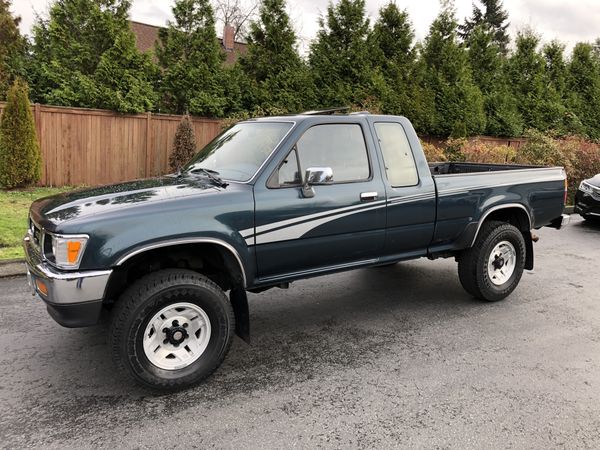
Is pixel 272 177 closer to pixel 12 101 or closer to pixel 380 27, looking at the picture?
pixel 12 101

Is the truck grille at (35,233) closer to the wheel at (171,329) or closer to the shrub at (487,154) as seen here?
the wheel at (171,329)

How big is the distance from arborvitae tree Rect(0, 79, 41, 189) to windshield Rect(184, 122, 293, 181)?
8106 mm

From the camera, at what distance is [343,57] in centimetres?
1507

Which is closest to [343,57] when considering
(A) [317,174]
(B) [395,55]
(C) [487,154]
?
(B) [395,55]

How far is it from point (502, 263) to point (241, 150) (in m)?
3.20

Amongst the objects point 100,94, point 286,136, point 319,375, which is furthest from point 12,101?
point 319,375

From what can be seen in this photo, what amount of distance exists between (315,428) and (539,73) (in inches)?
799

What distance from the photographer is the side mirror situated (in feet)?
12.7

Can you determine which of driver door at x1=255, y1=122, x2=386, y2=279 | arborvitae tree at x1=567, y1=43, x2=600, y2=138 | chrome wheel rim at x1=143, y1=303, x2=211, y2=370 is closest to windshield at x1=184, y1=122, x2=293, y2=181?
driver door at x1=255, y1=122, x2=386, y2=279

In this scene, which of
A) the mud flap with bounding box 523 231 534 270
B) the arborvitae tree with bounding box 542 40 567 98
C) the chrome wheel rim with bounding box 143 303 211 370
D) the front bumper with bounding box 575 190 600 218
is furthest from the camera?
the arborvitae tree with bounding box 542 40 567 98

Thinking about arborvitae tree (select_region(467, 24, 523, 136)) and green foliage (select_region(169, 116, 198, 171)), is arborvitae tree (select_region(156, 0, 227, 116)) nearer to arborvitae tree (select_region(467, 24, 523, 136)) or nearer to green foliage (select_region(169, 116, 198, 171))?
green foliage (select_region(169, 116, 198, 171))

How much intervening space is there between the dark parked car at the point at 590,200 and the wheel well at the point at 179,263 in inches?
363

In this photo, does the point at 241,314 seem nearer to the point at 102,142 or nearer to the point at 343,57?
the point at 102,142

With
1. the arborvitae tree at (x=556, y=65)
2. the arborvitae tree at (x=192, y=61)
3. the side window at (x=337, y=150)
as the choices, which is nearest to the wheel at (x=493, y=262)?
the side window at (x=337, y=150)
